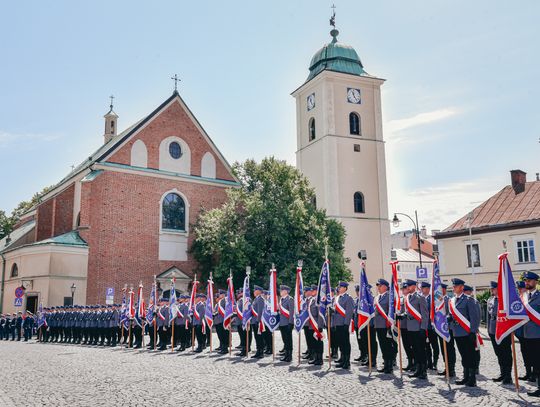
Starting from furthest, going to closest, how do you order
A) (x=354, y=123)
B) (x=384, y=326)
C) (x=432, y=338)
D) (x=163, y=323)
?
(x=354, y=123) → (x=163, y=323) → (x=432, y=338) → (x=384, y=326)

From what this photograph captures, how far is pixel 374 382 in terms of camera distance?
32.7 feet

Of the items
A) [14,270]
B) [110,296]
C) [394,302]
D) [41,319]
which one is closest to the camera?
[394,302]

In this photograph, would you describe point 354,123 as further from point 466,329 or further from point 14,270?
point 466,329

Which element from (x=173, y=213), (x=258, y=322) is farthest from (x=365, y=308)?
(x=173, y=213)

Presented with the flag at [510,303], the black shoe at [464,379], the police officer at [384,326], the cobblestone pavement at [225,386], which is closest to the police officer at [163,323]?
the cobblestone pavement at [225,386]

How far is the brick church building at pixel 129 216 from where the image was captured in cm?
2998

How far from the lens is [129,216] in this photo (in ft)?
106

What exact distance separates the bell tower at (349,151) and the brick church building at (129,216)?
8.12 m

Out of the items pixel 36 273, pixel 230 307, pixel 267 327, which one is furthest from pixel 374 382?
pixel 36 273

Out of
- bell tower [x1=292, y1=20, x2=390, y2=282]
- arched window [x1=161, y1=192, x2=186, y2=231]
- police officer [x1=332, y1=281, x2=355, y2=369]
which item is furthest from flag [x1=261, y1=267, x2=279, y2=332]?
bell tower [x1=292, y1=20, x2=390, y2=282]

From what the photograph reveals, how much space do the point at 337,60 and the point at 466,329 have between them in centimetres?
3606

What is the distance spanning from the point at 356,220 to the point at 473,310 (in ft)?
99.6

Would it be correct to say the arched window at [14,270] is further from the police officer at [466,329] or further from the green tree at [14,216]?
the police officer at [466,329]

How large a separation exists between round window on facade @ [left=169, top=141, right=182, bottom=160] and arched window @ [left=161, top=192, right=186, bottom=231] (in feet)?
8.73
